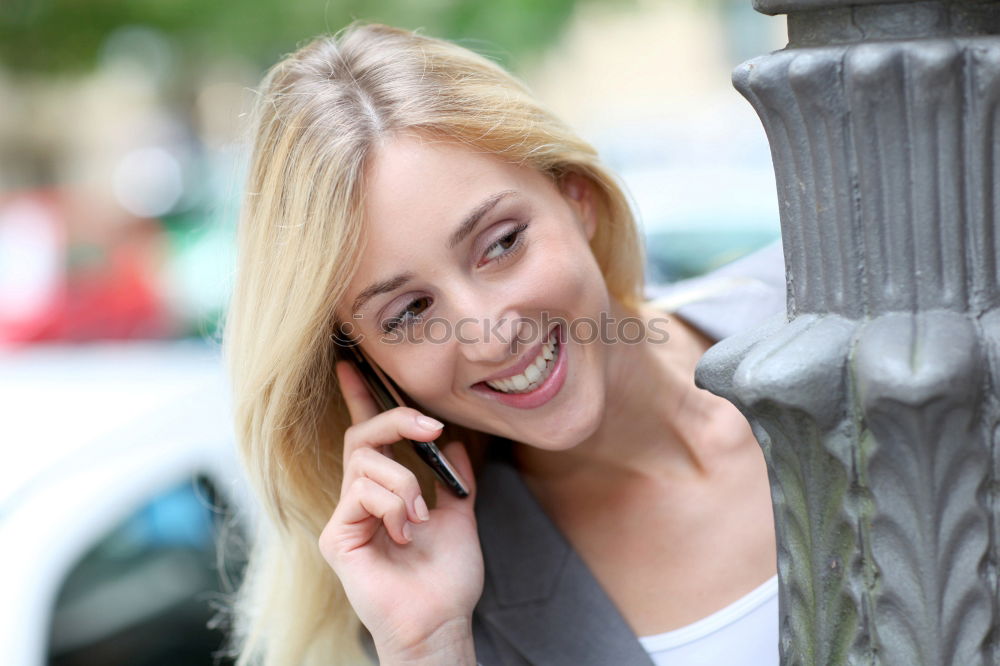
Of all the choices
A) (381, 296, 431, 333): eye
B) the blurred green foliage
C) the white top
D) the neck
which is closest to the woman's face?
(381, 296, 431, 333): eye

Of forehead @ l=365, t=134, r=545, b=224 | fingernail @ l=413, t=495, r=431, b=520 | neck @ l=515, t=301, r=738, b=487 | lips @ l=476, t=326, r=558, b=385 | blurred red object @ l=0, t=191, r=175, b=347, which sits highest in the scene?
forehead @ l=365, t=134, r=545, b=224

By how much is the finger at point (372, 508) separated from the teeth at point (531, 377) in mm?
259

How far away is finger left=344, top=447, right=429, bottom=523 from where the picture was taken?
1.99 metres

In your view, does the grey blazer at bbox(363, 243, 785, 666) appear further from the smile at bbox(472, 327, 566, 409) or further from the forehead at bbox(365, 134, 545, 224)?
the forehead at bbox(365, 134, 545, 224)

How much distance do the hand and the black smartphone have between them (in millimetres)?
50

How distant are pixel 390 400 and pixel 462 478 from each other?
20 cm

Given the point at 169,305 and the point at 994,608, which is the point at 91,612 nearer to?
the point at 994,608

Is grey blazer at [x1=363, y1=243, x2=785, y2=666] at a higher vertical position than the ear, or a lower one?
lower

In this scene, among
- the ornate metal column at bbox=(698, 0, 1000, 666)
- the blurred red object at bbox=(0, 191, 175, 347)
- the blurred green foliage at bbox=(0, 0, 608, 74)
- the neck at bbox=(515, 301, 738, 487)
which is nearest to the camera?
the ornate metal column at bbox=(698, 0, 1000, 666)

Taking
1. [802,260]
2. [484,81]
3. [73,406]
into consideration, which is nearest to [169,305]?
[73,406]

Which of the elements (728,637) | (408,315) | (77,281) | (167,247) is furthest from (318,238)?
(167,247)

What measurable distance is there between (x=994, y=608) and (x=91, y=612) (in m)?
1.97

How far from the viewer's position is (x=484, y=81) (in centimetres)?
220

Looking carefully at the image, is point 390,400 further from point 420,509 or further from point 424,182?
point 424,182
